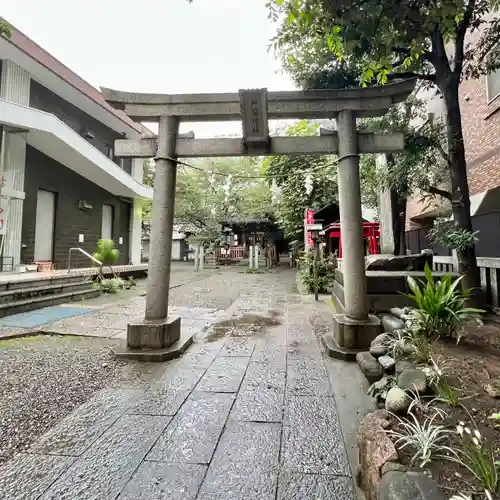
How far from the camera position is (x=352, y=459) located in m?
1.96

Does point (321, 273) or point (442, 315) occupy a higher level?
point (321, 273)

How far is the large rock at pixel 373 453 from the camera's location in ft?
5.23

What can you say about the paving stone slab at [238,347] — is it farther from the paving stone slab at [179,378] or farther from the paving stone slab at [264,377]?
the paving stone slab at [179,378]

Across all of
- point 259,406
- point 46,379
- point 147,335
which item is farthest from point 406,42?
point 46,379

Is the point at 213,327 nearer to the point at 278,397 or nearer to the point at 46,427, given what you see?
the point at 278,397

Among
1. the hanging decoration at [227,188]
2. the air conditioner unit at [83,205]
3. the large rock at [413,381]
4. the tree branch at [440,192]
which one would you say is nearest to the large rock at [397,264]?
the tree branch at [440,192]

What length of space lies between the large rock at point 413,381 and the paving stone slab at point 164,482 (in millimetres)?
1569

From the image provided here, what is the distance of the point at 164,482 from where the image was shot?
5.78ft

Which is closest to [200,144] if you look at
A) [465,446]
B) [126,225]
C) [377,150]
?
[377,150]

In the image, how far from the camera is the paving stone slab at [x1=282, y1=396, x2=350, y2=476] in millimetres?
1904

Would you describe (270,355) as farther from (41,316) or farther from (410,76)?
(410,76)

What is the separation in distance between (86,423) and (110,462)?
24.2 inches

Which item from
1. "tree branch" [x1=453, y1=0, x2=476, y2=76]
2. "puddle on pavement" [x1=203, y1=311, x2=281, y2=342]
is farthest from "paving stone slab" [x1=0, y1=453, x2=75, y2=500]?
"tree branch" [x1=453, y1=0, x2=476, y2=76]

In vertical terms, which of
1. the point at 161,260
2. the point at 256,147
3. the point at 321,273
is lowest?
the point at 321,273
